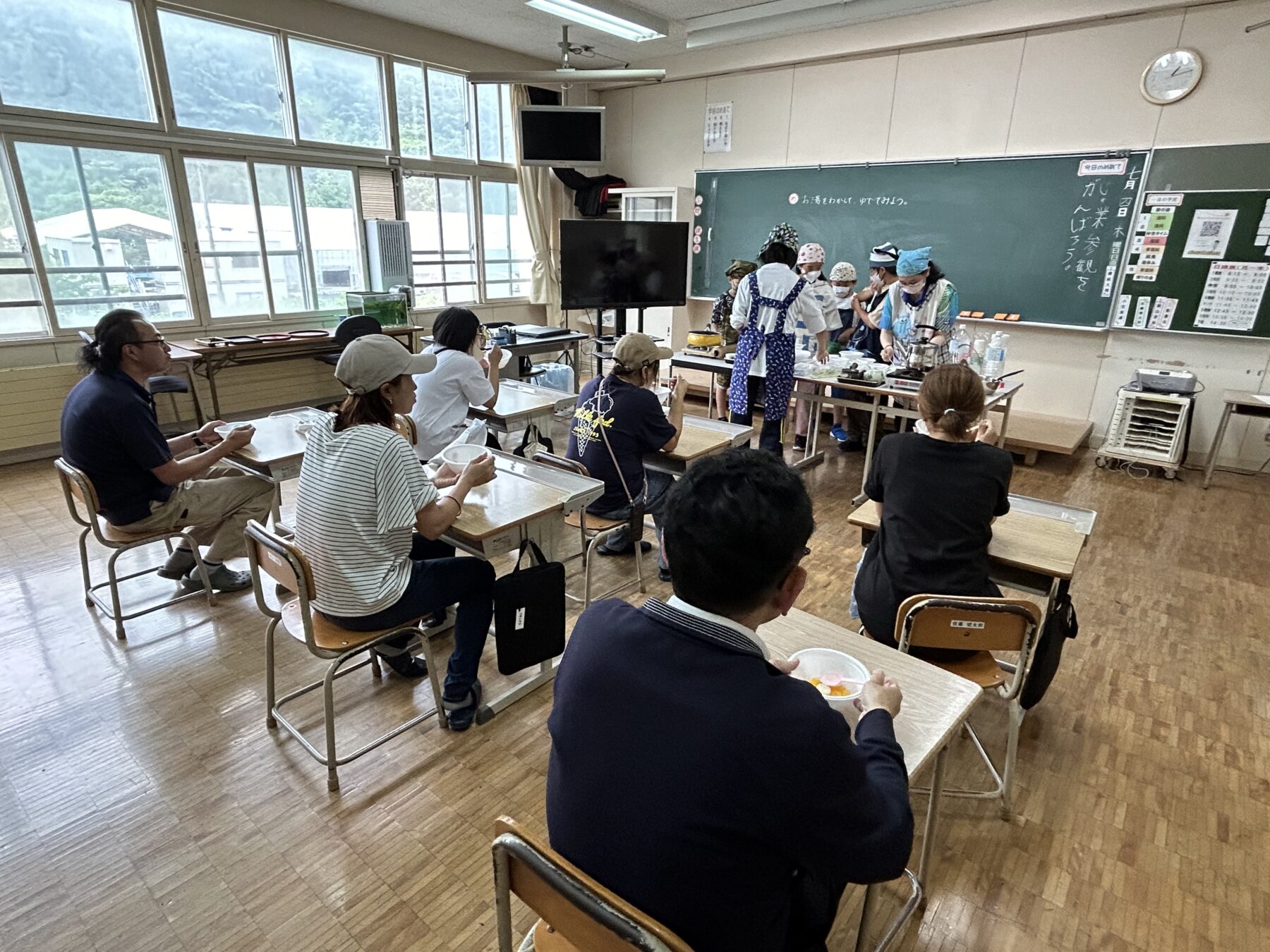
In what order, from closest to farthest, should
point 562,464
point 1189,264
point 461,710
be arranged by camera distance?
point 461,710, point 562,464, point 1189,264

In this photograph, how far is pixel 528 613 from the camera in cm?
221

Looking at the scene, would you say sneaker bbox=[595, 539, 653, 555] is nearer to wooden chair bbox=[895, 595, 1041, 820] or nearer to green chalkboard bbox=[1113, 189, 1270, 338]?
wooden chair bbox=[895, 595, 1041, 820]

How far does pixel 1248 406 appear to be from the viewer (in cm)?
443

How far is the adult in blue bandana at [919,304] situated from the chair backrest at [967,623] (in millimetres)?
2985

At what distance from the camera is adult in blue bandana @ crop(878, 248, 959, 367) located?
443cm

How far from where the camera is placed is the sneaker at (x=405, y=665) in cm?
255

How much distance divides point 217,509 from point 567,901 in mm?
2645

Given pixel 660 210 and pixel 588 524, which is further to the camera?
pixel 660 210

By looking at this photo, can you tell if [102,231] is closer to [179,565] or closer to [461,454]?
[179,565]

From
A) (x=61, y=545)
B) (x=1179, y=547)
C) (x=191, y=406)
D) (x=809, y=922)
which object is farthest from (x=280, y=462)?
(x=1179, y=547)

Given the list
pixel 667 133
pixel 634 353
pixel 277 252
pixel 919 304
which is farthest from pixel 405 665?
pixel 667 133

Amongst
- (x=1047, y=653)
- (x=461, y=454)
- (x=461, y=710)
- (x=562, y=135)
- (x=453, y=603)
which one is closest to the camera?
(x=1047, y=653)

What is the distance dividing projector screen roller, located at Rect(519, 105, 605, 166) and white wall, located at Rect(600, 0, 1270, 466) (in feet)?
4.76


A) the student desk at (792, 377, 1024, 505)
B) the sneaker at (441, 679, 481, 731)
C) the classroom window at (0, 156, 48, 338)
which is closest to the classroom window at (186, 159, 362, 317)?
the classroom window at (0, 156, 48, 338)
